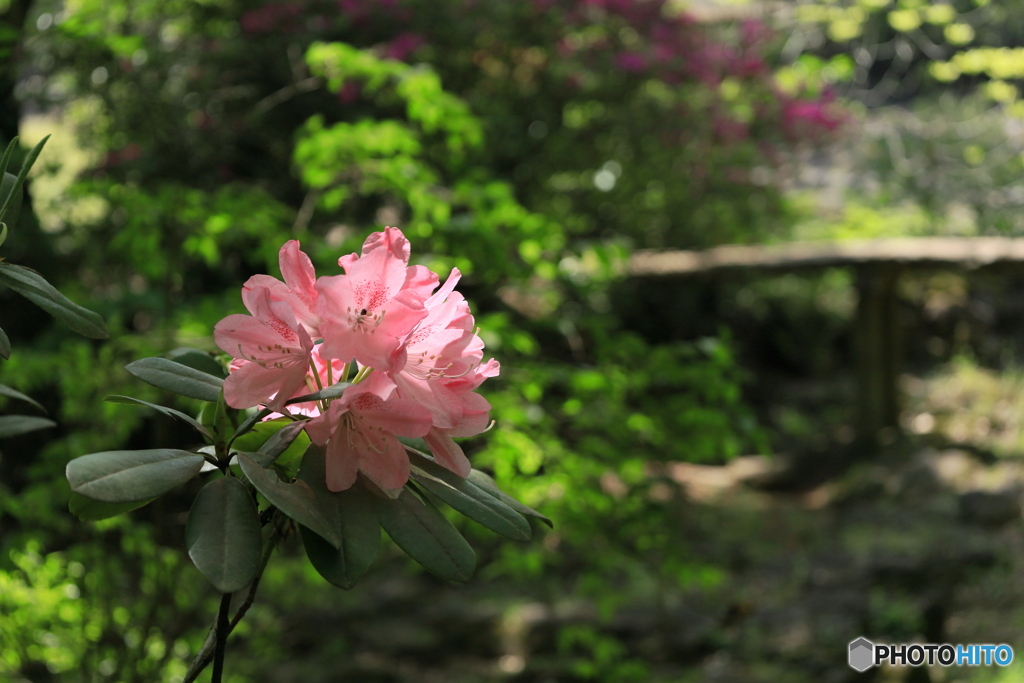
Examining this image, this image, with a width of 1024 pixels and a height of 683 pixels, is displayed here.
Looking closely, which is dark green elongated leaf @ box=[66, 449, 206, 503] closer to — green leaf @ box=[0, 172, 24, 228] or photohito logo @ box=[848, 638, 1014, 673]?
green leaf @ box=[0, 172, 24, 228]


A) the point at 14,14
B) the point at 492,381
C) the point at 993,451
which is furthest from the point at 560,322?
the point at 993,451

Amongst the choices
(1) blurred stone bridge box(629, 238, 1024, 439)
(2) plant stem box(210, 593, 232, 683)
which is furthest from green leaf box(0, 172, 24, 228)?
(1) blurred stone bridge box(629, 238, 1024, 439)

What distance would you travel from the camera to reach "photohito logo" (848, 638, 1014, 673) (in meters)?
3.14

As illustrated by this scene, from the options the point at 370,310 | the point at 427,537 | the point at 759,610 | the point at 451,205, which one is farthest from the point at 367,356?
the point at 759,610

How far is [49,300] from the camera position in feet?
2.31

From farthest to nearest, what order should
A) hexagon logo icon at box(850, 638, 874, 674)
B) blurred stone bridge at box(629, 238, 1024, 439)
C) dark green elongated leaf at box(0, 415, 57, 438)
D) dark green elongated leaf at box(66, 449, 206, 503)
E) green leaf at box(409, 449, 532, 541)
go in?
blurred stone bridge at box(629, 238, 1024, 439) < hexagon logo icon at box(850, 638, 874, 674) < dark green elongated leaf at box(0, 415, 57, 438) < green leaf at box(409, 449, 532, 541) < dark green elongated leaf at box(66, 449, 206, 503)

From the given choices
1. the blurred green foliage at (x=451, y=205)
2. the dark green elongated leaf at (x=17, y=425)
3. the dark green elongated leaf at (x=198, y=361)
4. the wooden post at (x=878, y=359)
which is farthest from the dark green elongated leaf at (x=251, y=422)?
the wooden post at (x=878, y=359)

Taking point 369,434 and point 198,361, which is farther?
point 198,361

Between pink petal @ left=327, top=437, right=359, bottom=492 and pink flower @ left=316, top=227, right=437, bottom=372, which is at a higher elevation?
pink flower @ left=316, top=227, right=437, bottom=372

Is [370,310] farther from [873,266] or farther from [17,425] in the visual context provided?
[873,266]

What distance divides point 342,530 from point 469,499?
0.38ft

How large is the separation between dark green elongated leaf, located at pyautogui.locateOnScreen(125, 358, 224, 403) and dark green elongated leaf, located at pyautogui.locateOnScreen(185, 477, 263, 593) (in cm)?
13

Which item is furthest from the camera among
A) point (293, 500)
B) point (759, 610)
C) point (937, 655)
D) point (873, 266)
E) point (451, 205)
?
point (873, 266)

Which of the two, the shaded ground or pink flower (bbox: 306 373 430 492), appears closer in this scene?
pink flower (bbox: 306 373 430 492)
